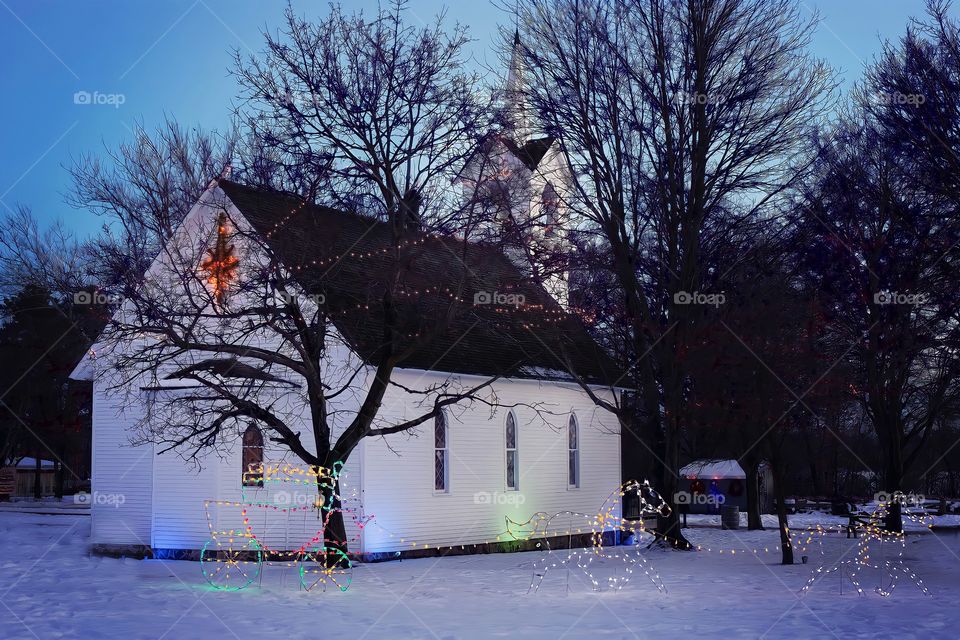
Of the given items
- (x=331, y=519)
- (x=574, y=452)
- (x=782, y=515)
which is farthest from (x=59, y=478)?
(x=782, y=515)

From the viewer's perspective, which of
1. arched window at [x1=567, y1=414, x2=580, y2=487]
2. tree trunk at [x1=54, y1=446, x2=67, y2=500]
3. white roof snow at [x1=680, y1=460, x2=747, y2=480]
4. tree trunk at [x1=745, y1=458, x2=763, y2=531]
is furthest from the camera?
tree trunk at [x1=54, y1=446, x2=67, y2=500]

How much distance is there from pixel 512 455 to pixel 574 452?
313cm

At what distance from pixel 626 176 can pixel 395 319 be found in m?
9.56

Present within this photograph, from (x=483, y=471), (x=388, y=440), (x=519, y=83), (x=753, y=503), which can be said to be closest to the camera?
(x=388, y=440)

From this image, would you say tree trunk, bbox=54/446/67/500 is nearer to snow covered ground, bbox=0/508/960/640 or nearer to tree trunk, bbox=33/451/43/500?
tree trunk, bbox=33/451/43/500

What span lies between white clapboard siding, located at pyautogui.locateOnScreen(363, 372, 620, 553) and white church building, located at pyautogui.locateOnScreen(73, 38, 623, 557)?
0.15 ft

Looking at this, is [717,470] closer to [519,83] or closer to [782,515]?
[519,83]

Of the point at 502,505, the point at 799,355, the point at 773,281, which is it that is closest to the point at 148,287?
the point at 502,505

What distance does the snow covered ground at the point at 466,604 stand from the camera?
46.0ft

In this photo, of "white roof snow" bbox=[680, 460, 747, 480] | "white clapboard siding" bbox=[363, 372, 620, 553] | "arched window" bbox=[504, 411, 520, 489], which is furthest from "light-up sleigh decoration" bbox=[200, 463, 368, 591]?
"white roof snow" bbox=[680, 460, 747, 480]

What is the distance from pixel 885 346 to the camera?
30281 mm

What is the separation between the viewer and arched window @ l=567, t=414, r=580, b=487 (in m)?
32.8

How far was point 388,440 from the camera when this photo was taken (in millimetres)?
25984

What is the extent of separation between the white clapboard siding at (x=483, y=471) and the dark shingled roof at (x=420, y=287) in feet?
3.30
